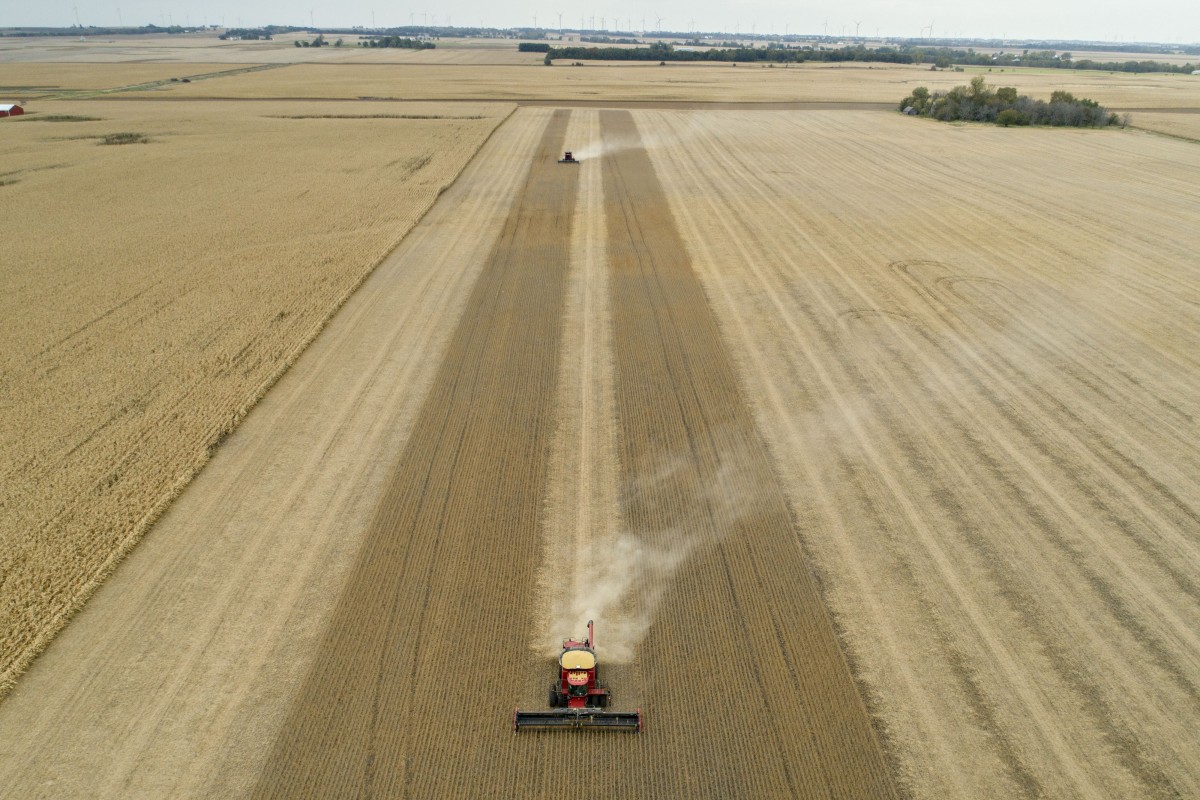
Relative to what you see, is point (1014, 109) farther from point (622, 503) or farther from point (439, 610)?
point (439, 610)

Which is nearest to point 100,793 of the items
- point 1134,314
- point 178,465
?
→ point 178,465

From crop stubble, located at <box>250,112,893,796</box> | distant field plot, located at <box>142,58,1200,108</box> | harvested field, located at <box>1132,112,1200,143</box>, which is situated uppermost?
distant field plot, located at <box>142,58,1200,108</box>

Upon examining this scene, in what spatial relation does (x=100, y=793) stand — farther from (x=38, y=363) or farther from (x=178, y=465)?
(x=38, y=363)

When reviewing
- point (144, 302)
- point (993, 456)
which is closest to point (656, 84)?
point (144, 302)

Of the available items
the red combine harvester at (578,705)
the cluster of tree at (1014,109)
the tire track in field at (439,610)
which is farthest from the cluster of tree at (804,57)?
the red combine harvester at (578,705)

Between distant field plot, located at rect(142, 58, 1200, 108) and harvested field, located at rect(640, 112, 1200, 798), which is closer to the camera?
harvested field, located at rect(640, 112, 1200, 798)

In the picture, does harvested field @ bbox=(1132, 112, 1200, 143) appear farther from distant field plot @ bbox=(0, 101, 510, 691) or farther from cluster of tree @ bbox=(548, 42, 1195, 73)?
cluster of tree @ bbox=(548, 42, 1195, 73)

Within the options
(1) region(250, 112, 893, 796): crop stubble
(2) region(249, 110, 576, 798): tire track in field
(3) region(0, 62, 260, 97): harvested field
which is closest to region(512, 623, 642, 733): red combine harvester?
(1) region(250, 112, 893, 796): crop stubble
